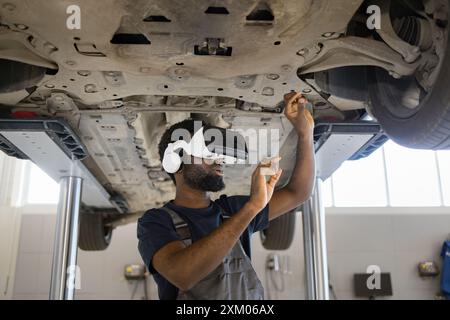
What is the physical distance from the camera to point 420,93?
167 centimetres

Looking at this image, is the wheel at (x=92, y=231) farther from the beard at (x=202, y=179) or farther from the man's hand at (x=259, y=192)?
the man's hand at (x=259, y=192)

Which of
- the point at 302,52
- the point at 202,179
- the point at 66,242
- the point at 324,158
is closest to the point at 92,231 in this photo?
the point at 66,242

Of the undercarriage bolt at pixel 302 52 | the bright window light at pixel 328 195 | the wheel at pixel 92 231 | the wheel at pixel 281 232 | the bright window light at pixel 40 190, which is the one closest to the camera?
the undercarriage bolt at pixel 302 52

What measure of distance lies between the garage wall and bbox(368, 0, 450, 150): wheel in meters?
4.16

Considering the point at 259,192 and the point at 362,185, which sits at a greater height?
the point at 362,185

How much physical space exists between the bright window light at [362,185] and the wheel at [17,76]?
4.92m

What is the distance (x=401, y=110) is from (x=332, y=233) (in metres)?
4.48

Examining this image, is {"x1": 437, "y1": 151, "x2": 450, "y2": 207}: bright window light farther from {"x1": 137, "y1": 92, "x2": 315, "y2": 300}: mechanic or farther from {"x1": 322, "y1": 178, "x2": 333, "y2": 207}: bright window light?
{"x1": 137, "y1": 92, "x2": 315, "y2": 300}: mechanic

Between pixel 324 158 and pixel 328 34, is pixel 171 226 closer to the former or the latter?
pixel 328 34

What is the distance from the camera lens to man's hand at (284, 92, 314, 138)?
1.74 m

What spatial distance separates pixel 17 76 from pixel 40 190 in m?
4.48

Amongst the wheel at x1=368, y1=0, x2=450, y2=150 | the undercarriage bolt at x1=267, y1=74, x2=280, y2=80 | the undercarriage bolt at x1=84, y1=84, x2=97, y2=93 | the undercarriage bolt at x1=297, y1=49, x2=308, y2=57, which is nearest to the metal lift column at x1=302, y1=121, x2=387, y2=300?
the wheel at x1=368, y1=0, x2=450, y2=150

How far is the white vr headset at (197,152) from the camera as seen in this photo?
1689mm

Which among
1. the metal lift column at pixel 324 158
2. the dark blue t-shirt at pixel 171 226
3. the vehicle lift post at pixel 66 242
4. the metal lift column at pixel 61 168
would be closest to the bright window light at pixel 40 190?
the metal lift column at pixel 61 168
